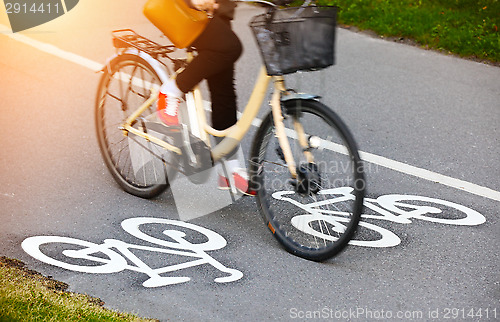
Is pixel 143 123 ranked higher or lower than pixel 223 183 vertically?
higher

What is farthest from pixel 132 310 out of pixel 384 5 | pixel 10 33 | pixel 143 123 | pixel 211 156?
pixel 384 5

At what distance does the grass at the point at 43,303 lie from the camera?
11.8 feet

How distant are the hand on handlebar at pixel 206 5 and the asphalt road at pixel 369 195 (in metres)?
1.38

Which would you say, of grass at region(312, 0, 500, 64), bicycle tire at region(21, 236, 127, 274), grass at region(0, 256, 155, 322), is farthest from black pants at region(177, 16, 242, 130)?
grass at region(312, 0, 500, 64)

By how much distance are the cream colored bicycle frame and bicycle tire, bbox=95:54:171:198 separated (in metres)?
0.07

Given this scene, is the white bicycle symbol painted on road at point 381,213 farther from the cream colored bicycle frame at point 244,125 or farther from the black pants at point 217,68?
the black pants at point 217,68

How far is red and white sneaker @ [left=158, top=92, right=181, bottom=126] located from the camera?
15.0 ft

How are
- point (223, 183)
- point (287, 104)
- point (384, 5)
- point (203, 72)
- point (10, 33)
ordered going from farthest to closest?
point (384, 5)
point (10, 33)
point (223, 183)
point (203, 72)
point (287, 104)

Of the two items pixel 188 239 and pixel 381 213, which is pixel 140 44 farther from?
pixel 381 213

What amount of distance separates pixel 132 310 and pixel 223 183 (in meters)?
1.21

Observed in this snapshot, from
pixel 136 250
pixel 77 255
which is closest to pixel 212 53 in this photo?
pixel 136 250

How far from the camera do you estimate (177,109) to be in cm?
460

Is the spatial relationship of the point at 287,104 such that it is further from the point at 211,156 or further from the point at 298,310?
the point at 298,310

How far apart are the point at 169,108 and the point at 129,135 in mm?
597
